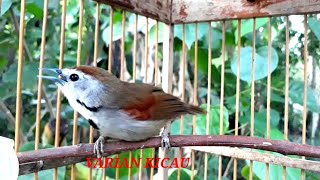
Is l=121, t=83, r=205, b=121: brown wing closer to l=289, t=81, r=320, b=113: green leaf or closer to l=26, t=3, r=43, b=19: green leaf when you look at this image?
l=26, t=3, r=43, b=19: green leaf

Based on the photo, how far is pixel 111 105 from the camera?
101 cm

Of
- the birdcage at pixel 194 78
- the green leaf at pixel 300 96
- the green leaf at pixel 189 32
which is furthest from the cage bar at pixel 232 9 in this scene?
the green leaf at pixel 300 96

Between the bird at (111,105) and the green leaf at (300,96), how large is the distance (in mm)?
729

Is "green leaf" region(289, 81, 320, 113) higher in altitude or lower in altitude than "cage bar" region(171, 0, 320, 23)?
lower

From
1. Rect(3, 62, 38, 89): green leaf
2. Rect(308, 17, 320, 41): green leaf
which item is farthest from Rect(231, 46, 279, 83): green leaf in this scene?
Rect(3, 62, 38, 89): green leaf

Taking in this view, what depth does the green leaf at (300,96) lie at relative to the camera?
1612mm

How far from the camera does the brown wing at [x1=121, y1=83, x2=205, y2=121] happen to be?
1051 mm

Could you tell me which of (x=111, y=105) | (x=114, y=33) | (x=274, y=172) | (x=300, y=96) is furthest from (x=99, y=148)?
(x=300, y=96)

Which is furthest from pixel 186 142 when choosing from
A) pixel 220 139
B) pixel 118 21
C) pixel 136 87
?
pixel 118 21

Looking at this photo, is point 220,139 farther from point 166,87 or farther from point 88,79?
point 166,87

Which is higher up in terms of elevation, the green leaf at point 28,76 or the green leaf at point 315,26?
the green leaf at point 315,26

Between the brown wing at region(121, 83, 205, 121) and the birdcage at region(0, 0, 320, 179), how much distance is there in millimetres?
76

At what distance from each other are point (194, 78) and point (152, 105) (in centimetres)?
43

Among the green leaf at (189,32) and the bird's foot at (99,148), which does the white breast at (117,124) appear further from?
the green leaf at (189,32)
